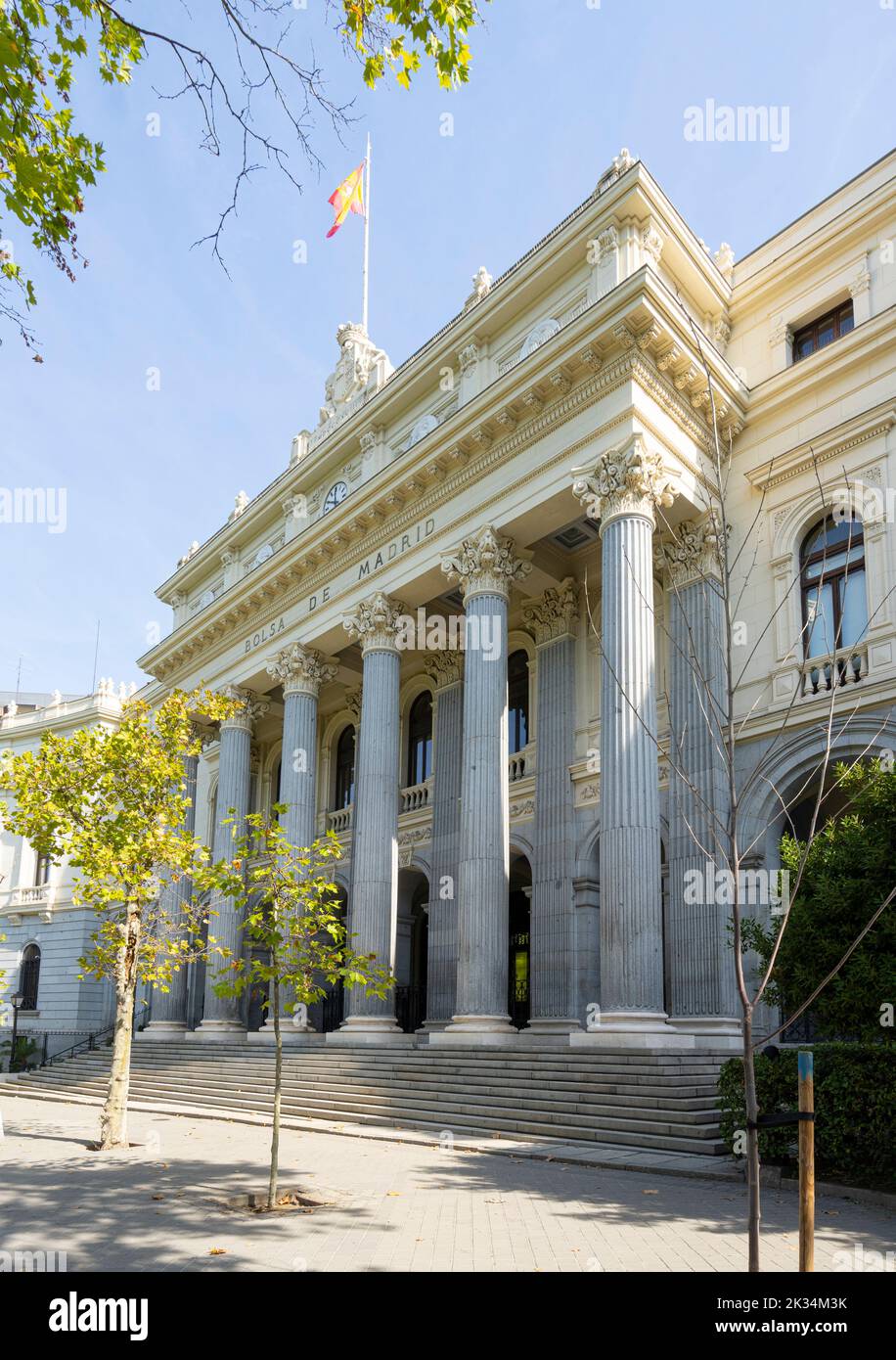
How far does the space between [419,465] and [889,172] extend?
34.9ft

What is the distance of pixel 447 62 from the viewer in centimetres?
745

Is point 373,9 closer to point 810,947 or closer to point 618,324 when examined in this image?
point 810,947

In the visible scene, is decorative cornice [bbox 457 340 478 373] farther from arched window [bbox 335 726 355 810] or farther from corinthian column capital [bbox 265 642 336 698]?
arched window [bbox 335 726 355 810]

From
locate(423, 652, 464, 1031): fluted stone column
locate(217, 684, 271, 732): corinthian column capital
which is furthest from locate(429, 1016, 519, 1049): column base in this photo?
locate(217, 684, 271, 732): corinthian column capital

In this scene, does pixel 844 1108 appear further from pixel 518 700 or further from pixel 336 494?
pixel 336 494

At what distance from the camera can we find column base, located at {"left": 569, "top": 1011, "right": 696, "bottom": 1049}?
1561 centimetres

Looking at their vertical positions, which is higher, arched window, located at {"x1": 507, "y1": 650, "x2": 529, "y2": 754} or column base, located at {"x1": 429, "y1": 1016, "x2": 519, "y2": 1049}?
arched window, located at {"x1": 507, "y1": 650, "x2": 529, "y2": 754}

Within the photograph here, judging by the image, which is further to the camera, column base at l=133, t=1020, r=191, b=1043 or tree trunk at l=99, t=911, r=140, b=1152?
column base at l=133, t=1020, r=191, b=1043

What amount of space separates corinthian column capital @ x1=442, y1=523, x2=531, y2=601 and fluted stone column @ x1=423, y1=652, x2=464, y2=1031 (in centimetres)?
474

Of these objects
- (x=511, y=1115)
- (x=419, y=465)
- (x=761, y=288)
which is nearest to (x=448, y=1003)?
(x=511, y=1115)

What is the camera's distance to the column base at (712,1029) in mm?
16727

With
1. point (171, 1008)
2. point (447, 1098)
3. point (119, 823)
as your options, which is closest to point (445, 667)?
point (447, 1098)

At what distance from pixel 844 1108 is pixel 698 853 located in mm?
7974
